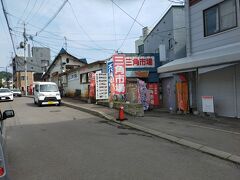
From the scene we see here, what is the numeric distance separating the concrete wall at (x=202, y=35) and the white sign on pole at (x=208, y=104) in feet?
8.85

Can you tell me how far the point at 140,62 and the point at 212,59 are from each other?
8402 mm

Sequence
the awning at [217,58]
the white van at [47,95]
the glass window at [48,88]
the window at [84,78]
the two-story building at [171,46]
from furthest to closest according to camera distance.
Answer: the window at [84,78] → the glass window at [48,88] → the white van at [47,95] → the two-story building at [171,46] → the awning at [217,58]

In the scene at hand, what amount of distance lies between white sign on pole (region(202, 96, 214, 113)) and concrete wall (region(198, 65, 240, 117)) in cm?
62

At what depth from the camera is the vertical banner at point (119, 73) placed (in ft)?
56.7

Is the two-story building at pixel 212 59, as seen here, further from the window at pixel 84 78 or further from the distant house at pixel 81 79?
the window at pixel 84 78

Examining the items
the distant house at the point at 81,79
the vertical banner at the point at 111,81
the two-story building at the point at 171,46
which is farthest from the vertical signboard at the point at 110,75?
the two-story building at the point at 171,46

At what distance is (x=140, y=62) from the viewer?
19484 mm

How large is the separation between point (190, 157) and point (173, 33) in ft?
46.5

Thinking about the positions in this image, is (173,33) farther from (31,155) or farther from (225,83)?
(31,155)

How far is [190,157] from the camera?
20.6 feet

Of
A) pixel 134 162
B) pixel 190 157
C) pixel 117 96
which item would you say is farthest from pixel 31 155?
pixel 117 96

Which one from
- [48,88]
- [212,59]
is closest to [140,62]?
A: [48,88]

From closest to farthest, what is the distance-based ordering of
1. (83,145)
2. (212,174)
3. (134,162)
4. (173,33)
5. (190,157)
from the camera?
1. (212,174)
2. (134,162)
3. (190,157)
4. (83,145)
5. (173,33)

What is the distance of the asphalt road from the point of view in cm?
500
